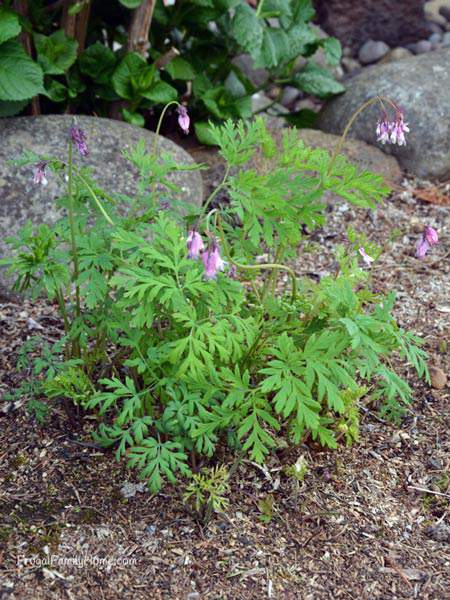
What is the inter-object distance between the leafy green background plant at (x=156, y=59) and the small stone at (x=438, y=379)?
230 cm

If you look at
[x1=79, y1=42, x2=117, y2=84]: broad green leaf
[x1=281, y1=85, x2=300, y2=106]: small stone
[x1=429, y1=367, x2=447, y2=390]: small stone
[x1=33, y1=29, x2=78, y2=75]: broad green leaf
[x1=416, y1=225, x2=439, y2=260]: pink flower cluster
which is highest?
[x1=416, y1=225, x2=439, y2=260]: pink flower cluster

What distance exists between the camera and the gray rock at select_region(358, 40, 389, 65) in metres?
7.12

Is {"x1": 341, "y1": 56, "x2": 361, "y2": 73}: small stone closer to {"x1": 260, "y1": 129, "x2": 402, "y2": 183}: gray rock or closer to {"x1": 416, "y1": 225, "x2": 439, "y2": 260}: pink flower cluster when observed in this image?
{"x1": 260, "y1": 129, "x2": 402, "y2": 183}: gray rock

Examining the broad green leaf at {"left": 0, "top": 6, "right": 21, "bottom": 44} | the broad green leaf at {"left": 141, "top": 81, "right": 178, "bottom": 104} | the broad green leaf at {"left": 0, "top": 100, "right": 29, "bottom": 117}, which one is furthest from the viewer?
the broad green leaf at {"left": 141, "top": 81, "right": 178, "bottom": 104}

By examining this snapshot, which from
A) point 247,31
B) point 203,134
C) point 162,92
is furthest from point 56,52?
point 247,31

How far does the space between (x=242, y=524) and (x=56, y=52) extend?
2.87 metres

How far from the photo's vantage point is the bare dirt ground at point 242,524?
2.28 metres

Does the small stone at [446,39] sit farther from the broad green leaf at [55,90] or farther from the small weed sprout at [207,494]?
the small weed sprout at [207,494]

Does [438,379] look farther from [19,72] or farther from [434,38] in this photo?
[434,38]

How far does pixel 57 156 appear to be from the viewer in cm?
396

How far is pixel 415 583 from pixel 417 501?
36 cm

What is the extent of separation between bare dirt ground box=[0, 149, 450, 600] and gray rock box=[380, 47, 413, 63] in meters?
4.73

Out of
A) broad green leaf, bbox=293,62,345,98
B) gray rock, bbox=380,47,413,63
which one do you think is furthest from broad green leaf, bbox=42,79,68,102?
gray rock, bbox=380,47,413,63

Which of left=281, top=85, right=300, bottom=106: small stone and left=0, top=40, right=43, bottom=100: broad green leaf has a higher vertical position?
left=0, top=40, right=43, bottom=100: broad green leaf
